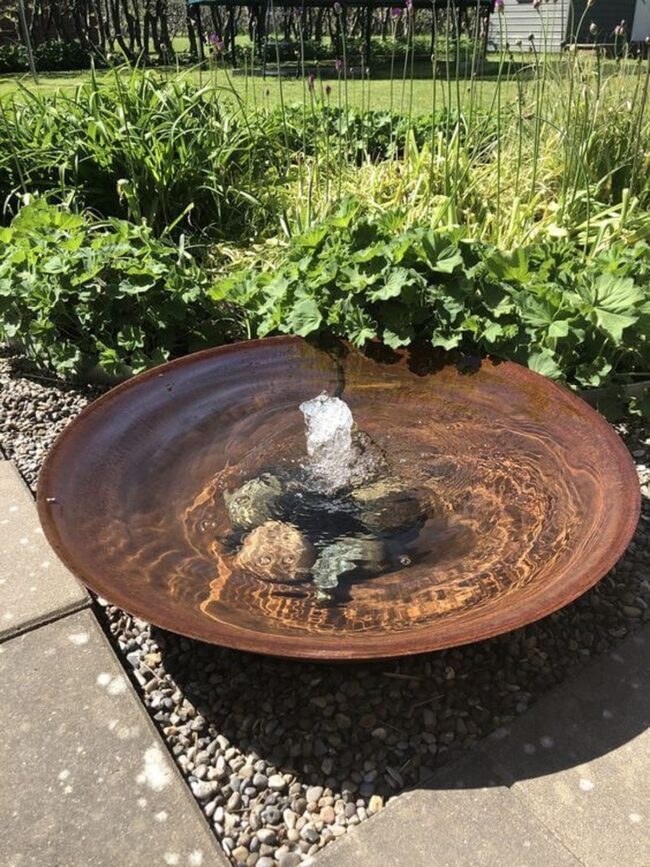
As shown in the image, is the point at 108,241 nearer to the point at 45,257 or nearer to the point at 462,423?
the point at 45,257

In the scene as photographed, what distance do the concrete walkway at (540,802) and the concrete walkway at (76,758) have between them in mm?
360

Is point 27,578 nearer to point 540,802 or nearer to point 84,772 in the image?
point 84,772

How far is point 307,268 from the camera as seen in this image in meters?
3.11

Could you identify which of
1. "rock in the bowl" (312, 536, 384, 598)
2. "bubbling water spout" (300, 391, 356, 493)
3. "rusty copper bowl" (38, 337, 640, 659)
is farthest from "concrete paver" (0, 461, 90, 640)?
"bubbling water spout" (300, 391, 356, 493)

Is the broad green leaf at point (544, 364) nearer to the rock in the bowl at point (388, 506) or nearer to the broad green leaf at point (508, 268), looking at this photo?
the broad green leaf at point (508, 268)

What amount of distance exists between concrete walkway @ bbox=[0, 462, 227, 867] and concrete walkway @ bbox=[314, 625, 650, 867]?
0.36m

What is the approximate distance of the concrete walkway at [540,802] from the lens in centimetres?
153

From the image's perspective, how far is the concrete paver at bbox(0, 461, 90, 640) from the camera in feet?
7.00

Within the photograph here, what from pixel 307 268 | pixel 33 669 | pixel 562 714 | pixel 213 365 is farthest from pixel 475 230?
pixel 33 669

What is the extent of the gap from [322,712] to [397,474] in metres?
0.86

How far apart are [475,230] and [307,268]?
1.23m

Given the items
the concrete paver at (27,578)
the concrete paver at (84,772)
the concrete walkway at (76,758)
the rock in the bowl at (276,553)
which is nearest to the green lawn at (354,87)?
the concrete paver at (27,578)

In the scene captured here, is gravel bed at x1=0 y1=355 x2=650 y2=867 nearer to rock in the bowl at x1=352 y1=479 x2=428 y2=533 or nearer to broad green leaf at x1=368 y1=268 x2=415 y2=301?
rock in the bowl at x1=352 y1=479 x2=428 y2=533

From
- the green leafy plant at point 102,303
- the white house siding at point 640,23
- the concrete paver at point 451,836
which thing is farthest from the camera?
the white house siding at point 640,23
